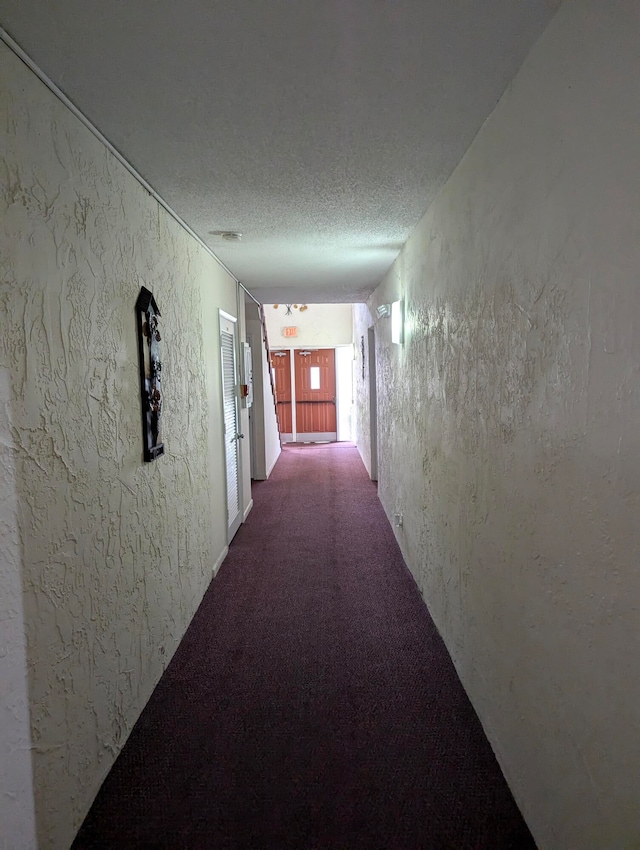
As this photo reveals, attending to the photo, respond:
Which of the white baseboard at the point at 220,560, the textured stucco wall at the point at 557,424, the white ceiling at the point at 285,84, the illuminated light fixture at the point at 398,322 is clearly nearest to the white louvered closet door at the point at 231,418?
the white baseboard at the point at 220,560

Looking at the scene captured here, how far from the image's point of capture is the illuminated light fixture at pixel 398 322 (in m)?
3.37

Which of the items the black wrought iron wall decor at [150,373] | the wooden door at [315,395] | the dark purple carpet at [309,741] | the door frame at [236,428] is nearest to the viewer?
the dark purple carpet at [309,741]

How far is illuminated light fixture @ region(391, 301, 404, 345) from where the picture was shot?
3.37 m

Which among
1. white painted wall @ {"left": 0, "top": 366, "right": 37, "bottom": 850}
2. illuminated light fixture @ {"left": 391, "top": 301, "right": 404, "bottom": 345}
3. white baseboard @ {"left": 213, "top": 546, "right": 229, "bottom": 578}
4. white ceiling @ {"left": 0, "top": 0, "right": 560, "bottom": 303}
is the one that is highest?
white ceiling @ {"left": 0, "top": 0, "right": 560, "bottom": 303}

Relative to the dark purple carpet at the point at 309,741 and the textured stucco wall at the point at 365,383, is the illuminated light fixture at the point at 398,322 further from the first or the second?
the textured stucco wall at the point at 365,383

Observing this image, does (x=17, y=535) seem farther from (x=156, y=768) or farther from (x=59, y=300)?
(x=156, y=768)

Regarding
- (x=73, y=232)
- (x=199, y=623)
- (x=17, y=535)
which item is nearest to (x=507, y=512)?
(x=17, y=535)

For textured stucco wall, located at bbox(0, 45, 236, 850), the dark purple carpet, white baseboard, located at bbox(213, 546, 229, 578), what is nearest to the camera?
textured stucco wall, located at bbox(0, 45, 236, 850)

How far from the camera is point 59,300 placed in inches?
53.8

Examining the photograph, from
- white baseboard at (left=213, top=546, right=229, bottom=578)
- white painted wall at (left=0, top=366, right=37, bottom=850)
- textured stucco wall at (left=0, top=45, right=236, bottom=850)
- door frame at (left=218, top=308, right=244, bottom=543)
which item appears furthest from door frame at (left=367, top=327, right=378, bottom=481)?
white painted wall at (left=0, top=366, right=37, bottom=850)

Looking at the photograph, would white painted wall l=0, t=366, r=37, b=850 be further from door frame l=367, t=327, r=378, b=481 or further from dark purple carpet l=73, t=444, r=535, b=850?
door frame l=367, t=327, r=378, b=481

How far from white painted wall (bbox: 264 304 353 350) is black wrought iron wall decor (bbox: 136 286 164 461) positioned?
22.6 ft

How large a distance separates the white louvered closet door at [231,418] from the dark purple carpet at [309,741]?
38.3 inches

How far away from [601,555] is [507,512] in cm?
51
